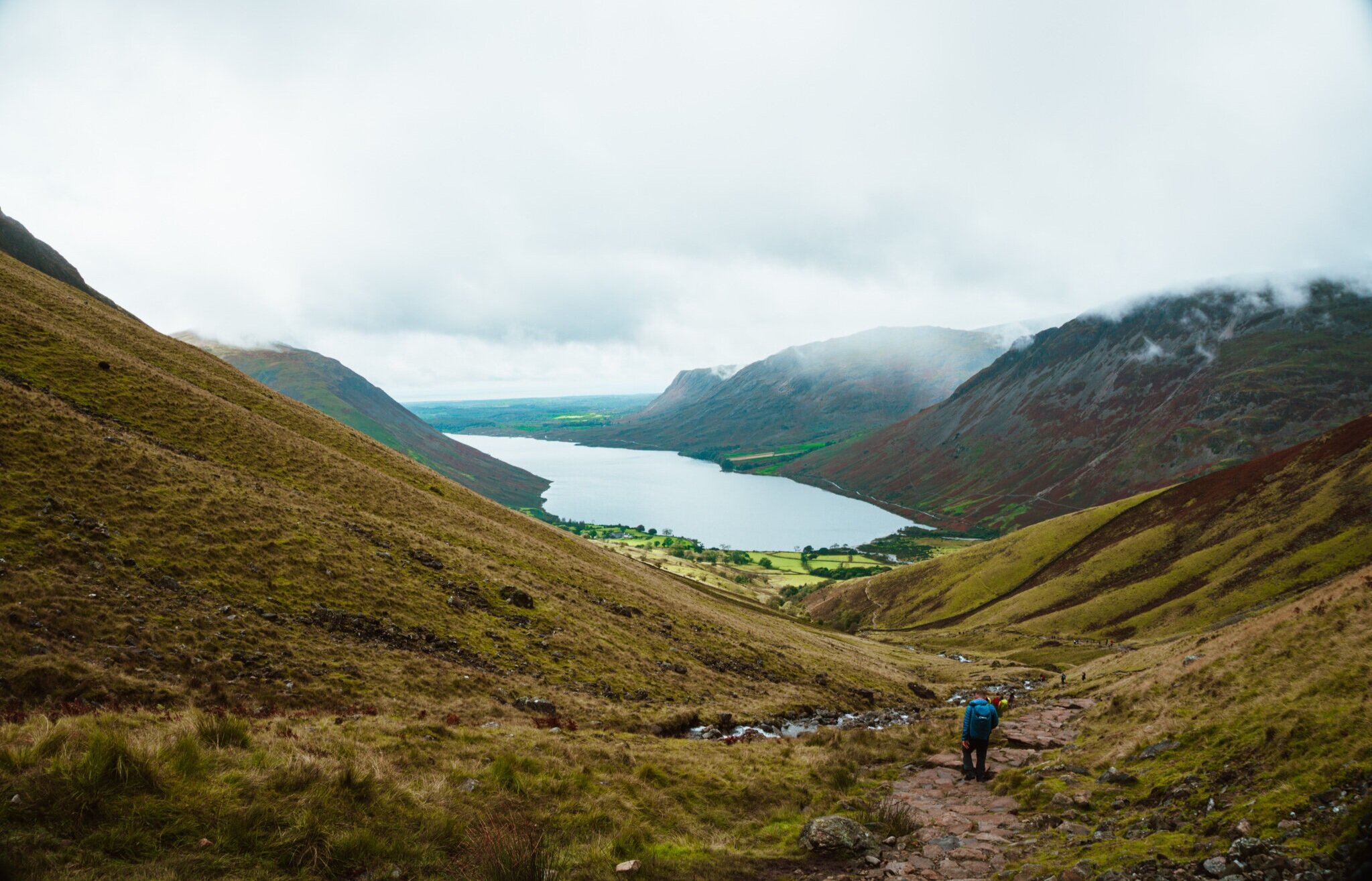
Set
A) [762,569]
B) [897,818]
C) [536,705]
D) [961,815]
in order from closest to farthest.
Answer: [897,818] → [961,815] → [536,705] → [762,569]

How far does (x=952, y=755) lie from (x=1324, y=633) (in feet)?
33.9

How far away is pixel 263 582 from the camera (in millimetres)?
23812

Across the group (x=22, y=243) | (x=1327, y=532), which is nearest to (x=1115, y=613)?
(x=1327, y=532)

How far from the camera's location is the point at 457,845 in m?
10.2

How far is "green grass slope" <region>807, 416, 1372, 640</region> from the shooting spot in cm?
6231

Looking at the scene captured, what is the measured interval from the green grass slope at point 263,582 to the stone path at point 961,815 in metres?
11.6

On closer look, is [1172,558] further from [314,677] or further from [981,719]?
[314,677]

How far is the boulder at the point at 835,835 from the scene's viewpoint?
1275cm

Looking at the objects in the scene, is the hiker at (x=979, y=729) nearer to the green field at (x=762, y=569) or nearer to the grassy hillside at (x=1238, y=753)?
the grassy hillside at (x=1238, y=753)

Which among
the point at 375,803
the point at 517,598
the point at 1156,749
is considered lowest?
the point at 517,598

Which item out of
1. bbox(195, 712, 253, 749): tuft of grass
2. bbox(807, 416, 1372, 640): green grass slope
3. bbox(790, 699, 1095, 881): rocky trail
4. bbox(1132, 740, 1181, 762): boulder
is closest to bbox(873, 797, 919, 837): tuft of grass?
bbox(790, 699, 1095, 881): rocky trail

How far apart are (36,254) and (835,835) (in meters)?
157

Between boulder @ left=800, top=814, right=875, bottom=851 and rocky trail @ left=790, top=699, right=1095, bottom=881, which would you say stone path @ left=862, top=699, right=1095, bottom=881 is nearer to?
rocky trail @ left=790, top=699, right=1095, bottom=881

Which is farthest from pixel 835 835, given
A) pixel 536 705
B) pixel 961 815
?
pixel 536 705
